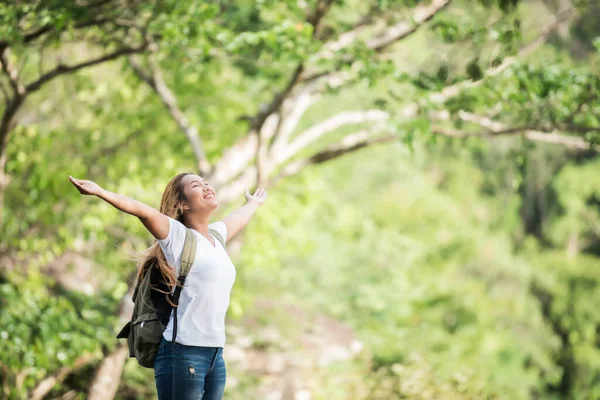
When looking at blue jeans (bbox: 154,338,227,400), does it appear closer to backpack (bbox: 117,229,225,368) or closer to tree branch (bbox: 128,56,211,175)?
backpack (bbox: 117,229,225,368)

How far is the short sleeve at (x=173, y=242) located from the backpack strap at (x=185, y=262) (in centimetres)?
2

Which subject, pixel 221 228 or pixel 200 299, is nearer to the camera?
pixel 200 299

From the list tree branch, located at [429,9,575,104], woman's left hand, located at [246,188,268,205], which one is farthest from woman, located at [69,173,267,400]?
tree branch, located at [429,9,575,104]

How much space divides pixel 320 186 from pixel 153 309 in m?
8.07

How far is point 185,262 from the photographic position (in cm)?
268

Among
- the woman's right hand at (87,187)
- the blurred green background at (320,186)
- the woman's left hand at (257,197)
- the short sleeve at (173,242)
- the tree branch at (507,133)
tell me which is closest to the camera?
the woman's right hand at (87,187)

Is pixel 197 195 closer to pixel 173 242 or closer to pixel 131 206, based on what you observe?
pixel 173 242

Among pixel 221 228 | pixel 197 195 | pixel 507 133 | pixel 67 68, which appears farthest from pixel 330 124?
pixel 197 195

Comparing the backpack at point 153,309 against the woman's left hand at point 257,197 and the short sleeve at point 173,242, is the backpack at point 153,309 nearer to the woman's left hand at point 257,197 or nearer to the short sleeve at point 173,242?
the short sleeve at point 173,242

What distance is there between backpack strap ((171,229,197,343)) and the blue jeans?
0.06 metres

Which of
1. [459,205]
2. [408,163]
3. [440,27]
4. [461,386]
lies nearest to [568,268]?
[459,205]

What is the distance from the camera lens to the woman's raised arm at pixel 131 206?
2.37 m

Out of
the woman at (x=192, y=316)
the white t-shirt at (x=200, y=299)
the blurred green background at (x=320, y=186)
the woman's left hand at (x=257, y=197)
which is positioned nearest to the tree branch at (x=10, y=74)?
the blurred green background at (x=320, y=186)

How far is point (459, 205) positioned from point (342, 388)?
9.91m
